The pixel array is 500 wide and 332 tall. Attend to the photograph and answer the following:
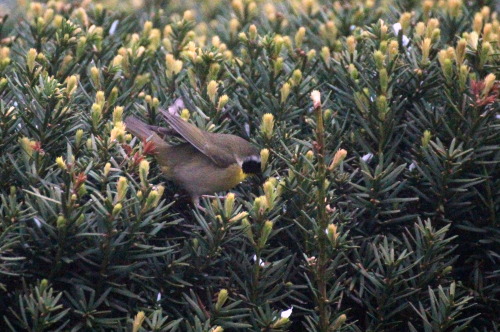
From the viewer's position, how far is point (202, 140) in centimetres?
432

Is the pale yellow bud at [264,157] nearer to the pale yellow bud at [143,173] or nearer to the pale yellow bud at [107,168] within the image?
the pale yellow bud at [143,173]

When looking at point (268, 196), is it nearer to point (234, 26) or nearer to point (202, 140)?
point (202, 140)

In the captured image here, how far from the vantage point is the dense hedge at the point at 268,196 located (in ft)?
10.8

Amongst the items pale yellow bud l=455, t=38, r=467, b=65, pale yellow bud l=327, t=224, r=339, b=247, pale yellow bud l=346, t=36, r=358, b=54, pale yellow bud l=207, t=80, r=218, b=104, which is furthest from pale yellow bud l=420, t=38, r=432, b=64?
pale yellow bud l=327, t=224, r=339, b=247

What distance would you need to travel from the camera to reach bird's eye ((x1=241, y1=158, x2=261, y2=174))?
402 centimetres

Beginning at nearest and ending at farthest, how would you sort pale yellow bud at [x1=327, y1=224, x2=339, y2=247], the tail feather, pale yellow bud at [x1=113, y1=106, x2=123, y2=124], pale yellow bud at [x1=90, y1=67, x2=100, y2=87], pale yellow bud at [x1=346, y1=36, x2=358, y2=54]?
pale yellow bud at [x1=327, y1=224, x2=339, y2=247]
pale yellow bud at [x1=113, y1=106, x2=123, y2=124]
the tail feather
pale yellow bud at [x1=90, y1=67, x2=100, y2=87]
pale yellow bud at [x1=346, y1=36, x2=358, y2=54]

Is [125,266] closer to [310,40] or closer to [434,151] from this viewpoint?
[434,151]

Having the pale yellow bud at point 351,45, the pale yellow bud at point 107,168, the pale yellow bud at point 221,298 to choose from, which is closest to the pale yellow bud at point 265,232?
the pale yellow bud at point 221,298

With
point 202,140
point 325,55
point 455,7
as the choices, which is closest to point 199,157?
point 202,140

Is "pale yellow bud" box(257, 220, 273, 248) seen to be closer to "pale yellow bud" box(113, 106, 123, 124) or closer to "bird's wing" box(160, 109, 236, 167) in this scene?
"bird's wing" box(160, 109, 236, 167)

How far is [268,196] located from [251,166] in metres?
0.66

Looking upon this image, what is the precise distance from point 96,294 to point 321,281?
38.8 inches

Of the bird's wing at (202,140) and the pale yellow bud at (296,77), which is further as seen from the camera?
the pale yellow bud at (296,77)

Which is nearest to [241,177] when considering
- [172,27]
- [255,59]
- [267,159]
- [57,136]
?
[267,159]
